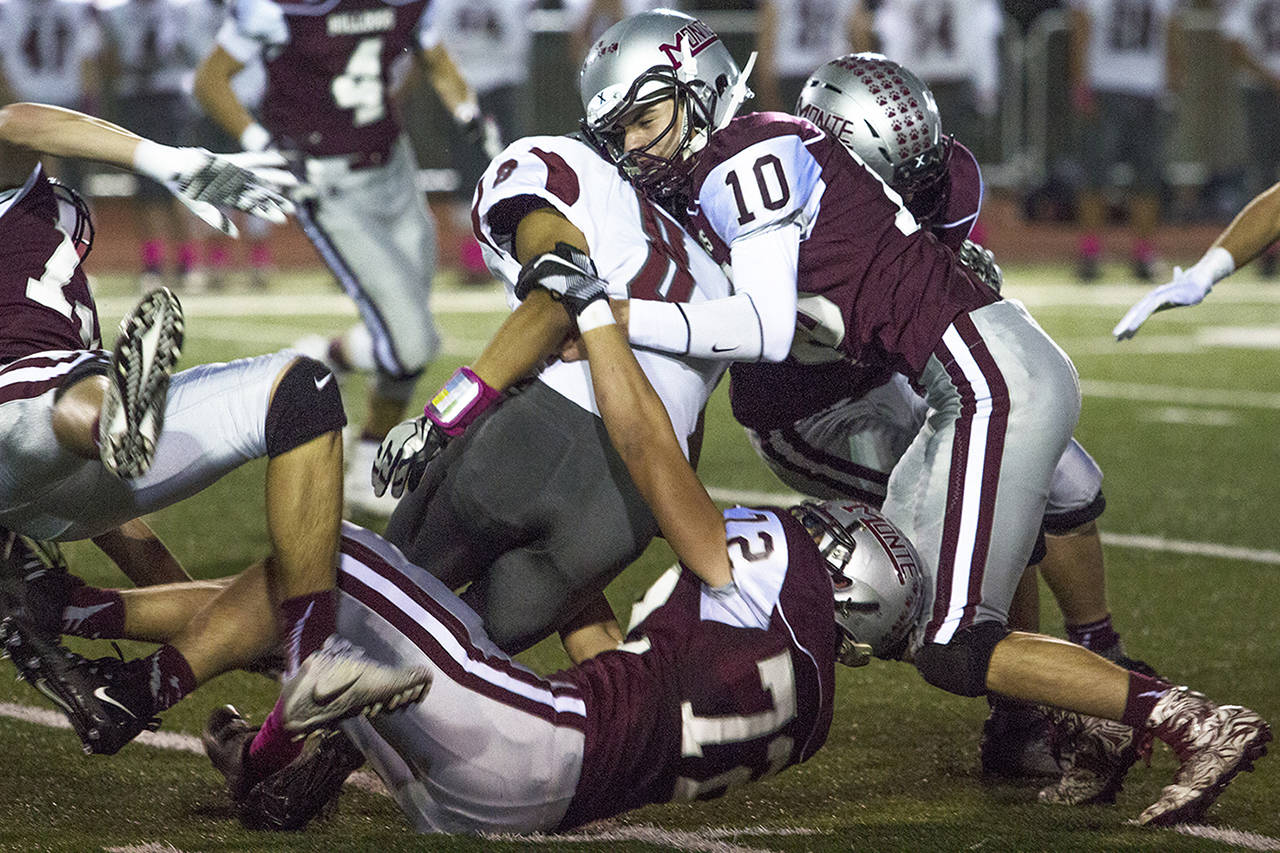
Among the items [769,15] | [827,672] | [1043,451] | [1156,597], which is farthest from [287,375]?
[769,15]

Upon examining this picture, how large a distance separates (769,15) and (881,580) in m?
12.7

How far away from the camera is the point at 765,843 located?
2805 millimetres

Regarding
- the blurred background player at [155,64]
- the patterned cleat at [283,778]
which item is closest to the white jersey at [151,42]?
the blurred background player at [155,64]

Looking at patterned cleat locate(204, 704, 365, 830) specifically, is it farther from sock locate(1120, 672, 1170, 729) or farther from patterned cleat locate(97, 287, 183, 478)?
sock locate(1120, 672, 1170, 729)

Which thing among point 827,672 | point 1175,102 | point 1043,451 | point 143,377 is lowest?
point 1175,102

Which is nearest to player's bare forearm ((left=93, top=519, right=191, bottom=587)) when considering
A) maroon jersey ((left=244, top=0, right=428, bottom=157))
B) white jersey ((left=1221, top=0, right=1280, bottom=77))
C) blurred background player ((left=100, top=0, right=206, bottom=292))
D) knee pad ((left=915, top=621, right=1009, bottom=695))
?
knee pad ((left=915, top=621, right=1009, bottom=695))

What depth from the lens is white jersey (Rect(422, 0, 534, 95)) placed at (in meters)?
15.1

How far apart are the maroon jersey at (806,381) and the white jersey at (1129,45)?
1226 centimetres

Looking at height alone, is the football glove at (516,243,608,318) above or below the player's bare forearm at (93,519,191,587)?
above

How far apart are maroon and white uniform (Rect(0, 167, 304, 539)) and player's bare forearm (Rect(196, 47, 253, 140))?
108 inches

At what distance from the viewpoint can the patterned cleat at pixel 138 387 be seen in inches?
108

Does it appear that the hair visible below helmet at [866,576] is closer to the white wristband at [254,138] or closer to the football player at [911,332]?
the football player at [911,332]

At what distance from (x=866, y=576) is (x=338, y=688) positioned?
870 mm

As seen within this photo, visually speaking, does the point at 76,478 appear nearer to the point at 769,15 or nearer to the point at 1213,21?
the point at 769,15
